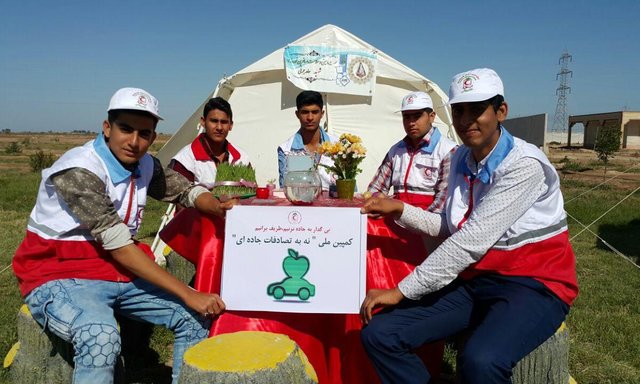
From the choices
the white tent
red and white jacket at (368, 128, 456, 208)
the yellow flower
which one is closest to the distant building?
the white tent

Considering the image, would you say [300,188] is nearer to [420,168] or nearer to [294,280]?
[294,280]

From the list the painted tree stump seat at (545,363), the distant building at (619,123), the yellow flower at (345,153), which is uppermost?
the distant building at (619,123)

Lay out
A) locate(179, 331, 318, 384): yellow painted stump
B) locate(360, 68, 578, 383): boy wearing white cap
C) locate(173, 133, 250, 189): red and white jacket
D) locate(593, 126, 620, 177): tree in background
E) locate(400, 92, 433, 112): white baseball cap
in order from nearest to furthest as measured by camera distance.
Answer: locate(179, 331, 318, 384): yellow painted stump → locate(360, 68, 578, 383): boy wearing white cap → locate(400, 92, 433, 112): white baseball cap → locate(173, 133, 250, 189): red and white jacket → locate(593, 126, 620, 177): tree in background

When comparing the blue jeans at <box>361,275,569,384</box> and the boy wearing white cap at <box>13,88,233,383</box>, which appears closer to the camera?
the blue jeans at <box>361,275,569,384</box>

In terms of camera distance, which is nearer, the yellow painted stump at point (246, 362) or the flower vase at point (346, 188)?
the yellow painted stump at point (246, 362)

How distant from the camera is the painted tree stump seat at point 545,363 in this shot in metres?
2.36

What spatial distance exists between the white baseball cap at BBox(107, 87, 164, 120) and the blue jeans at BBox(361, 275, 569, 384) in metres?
1.51

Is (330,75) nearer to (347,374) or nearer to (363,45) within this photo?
(363,45)

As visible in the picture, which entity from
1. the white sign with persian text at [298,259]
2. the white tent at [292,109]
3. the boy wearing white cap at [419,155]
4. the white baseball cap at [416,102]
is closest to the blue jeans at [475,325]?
the white sign with persian text at [298,259]

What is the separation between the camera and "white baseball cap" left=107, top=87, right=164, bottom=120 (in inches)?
98.1

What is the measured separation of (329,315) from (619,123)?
35310 mm

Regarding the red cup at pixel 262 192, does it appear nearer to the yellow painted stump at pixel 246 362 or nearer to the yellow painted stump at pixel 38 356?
the yellow painted stump at pixel 246 362

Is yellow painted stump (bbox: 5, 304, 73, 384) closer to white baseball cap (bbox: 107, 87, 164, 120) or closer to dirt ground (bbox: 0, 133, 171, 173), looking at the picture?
white baseball cap (bbox: 107, 87, 164, 120)

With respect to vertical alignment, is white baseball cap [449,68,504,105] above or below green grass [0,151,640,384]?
above
